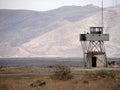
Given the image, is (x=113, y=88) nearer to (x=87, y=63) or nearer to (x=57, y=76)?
(x=57, y=76)

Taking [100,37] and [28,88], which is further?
[100,37]

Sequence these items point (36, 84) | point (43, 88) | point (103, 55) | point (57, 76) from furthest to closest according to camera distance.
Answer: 1. point (103, 55)
2. point (57, 76)
3. point (36, 84)
4. point (43, 88)

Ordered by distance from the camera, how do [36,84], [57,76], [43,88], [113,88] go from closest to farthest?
1. [113,88]
2. [43,88]
3. [36,84]
4. [57,76]

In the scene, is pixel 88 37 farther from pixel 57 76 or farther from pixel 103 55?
pixel 57 76

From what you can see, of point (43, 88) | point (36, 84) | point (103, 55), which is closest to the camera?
point (43, 88)

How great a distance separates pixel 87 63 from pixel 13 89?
158 ft

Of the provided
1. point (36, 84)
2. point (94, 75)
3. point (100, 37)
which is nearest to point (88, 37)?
point (100, 37)

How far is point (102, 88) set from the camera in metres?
33.7

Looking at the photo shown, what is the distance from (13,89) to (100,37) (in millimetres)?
48628

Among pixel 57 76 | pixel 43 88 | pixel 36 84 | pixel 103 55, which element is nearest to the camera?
pixel 43 88

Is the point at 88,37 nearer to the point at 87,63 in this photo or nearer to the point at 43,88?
the point at 87,63

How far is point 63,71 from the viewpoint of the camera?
44.4 meters

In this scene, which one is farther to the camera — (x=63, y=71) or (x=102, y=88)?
(x=63, y=71)

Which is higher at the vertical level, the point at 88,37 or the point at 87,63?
the point at 88,37
